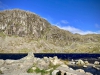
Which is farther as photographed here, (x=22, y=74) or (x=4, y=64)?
(x=4, y=64)

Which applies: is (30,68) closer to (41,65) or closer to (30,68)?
(30,68)

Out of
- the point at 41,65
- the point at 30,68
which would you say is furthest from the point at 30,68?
the point at 41,65

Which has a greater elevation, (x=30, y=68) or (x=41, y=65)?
(x=41, y=65)

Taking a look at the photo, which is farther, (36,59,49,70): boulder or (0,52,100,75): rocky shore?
(36,59,49,70): boulder

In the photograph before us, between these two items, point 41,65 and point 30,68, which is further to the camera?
point 41,65

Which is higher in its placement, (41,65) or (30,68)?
(41,65)

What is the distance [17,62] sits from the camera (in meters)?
47.9

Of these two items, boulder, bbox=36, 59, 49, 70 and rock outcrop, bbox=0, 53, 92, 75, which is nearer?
rock outcrop, bbox=0, 53, 92, 75

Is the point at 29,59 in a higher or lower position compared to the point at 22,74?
higher

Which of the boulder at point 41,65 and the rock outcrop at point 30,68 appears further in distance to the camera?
the boulder at point 41,65

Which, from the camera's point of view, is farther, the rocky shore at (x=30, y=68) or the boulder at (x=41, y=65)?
the boulder at (x=41, y=65)

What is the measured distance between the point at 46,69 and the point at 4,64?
1206cm

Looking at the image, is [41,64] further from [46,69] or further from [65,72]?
[65,72]

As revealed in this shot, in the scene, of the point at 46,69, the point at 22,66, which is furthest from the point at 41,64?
the point at 22,66
